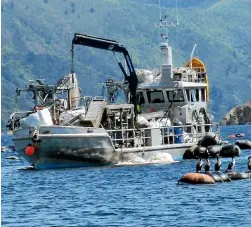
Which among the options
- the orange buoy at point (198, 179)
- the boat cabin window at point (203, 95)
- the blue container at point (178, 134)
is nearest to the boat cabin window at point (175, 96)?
the blue container at point (178, 134)

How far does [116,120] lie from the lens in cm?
8588

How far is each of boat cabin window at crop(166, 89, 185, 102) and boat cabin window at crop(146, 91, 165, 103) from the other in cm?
61

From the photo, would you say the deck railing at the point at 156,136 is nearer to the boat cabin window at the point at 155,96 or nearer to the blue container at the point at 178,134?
the blue container at the point at 178,134

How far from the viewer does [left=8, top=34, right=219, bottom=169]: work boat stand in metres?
80.6

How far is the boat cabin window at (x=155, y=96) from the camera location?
93938 mm

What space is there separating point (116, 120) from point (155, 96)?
9.07m

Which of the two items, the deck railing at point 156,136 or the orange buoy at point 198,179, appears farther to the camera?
the deck railing at point 156,136

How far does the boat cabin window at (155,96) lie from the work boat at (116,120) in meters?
0.08

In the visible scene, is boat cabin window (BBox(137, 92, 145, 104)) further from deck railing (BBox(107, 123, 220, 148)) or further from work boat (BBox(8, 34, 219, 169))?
deck railing (BBox(107, 123, 220, 148))

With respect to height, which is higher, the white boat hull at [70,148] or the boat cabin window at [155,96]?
the boat cabin window at [155,96]

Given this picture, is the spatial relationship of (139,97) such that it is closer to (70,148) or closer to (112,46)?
(112,46)

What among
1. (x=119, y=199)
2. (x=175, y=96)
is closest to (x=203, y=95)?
(x=175, y=96)

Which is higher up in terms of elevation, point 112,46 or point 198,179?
point 112,46

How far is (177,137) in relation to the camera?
302ft
